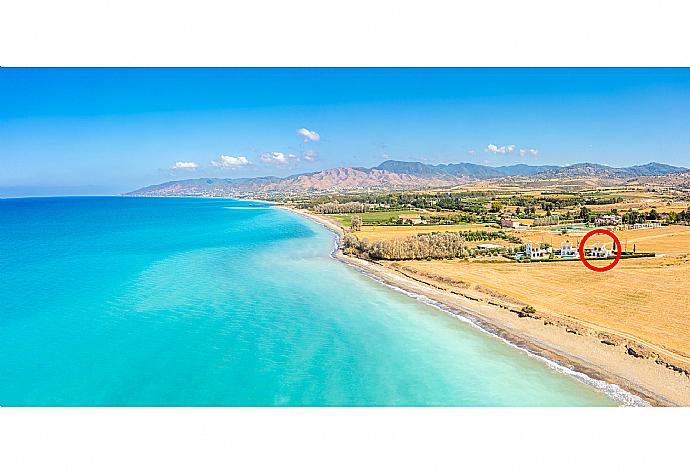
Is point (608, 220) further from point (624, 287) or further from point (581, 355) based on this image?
point (581, 355)

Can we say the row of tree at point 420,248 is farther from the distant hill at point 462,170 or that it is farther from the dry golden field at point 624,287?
the distant hill at point 462,170

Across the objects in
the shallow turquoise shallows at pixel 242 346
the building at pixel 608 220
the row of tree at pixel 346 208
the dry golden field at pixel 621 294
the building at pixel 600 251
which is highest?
the building at pixel 608 220

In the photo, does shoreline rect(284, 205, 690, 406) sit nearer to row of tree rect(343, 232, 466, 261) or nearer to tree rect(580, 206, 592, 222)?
row of tree rect(343, 232, 466, 261)

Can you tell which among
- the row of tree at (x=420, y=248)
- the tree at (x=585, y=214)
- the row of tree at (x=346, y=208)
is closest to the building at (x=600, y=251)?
the tree at (x=585, y=214)

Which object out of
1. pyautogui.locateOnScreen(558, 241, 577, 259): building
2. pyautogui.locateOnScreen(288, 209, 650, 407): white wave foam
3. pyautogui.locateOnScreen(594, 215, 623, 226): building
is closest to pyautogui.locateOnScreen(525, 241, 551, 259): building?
pyautogui.locateOnScreen(558, 241, 577, 259): building

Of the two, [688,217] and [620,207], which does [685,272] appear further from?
[620,207]

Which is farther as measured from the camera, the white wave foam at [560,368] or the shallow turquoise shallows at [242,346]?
the shallow turquoise shallows at [242,346]
